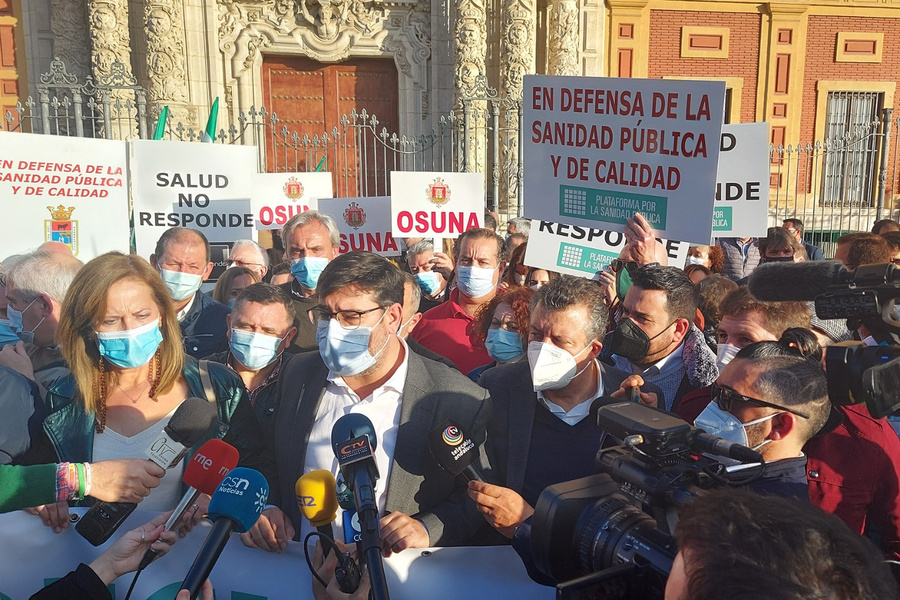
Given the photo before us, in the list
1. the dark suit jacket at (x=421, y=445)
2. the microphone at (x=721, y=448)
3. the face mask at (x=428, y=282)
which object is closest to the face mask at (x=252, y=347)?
the dark suit jacket at (x=421, y=445)

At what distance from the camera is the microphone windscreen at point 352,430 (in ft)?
5.72

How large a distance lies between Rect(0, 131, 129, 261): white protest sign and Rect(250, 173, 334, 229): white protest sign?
170cm

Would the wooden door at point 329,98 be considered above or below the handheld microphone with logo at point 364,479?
above

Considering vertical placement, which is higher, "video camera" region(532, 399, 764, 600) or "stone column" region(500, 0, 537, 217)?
"stone column" region(500, 0, 537, 217)

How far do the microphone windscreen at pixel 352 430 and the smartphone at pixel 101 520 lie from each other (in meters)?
0.74

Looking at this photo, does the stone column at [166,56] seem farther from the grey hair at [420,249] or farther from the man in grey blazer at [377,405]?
the man in grey blazer at [377,405]

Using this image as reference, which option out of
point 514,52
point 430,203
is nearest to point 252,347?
point 430,203

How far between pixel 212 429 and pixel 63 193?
3.62m

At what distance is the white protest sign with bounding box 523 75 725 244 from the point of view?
3680 millimetres

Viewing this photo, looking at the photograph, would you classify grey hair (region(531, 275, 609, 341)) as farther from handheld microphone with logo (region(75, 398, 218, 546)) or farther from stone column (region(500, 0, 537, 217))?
stone column (region(500, 0, 537, 217))

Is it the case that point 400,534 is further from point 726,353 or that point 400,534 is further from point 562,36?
point 562,36

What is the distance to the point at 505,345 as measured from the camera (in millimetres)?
3715

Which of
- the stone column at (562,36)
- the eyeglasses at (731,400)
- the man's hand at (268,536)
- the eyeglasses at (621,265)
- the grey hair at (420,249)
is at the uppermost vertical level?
the stone column at (562,36)

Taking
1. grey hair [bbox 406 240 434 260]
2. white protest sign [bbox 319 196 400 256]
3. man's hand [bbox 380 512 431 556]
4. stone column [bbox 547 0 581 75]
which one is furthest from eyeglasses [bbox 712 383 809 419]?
stone column [bbox 547 0 581 75]
